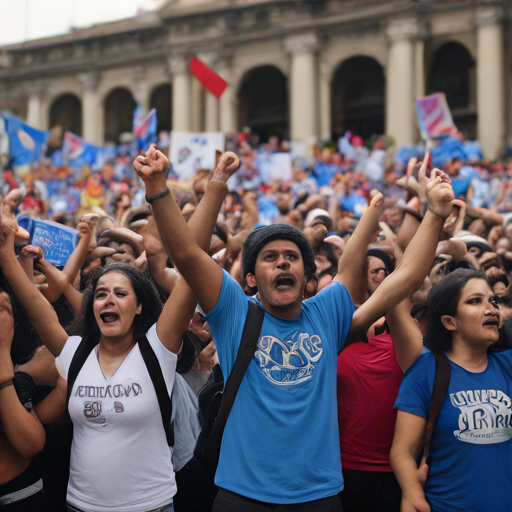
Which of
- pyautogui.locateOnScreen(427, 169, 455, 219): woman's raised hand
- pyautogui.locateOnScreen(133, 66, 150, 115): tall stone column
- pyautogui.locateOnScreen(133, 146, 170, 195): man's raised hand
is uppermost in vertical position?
pyautogui.locateOnScreen(133, 66, 150, 115): tall stone column

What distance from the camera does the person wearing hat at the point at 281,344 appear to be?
265 cm

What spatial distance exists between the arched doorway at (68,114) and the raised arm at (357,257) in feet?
107

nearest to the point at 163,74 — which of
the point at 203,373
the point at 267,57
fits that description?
the point at 267,57

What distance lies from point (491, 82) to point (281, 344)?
2180 centimetres

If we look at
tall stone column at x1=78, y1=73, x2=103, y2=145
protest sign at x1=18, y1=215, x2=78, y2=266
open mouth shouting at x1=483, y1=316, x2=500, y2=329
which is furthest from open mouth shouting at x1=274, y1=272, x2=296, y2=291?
tall stone column at x1=78, y1=73, x2=103, y2=145

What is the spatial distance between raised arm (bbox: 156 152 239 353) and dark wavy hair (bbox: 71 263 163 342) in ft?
0.85

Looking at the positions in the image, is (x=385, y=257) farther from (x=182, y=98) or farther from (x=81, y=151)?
(x=182, y=98)

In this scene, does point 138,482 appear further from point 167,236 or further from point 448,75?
point 448,75

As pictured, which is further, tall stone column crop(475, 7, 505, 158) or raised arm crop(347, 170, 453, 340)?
tall stone column crop(475, 7, 505, 158)

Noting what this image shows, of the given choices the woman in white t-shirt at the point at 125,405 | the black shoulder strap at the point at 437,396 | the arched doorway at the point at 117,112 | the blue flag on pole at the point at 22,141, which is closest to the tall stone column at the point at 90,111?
the arched doorway at the point at 117,112

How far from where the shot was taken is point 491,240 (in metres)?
7.00

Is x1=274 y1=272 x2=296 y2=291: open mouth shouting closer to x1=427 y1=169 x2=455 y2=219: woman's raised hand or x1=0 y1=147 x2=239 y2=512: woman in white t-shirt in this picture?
x1=0 y1=147 x2=239 y2=512: woman in white t-shirt

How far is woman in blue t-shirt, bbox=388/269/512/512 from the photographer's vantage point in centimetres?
293

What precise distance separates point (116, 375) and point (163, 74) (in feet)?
92.8
